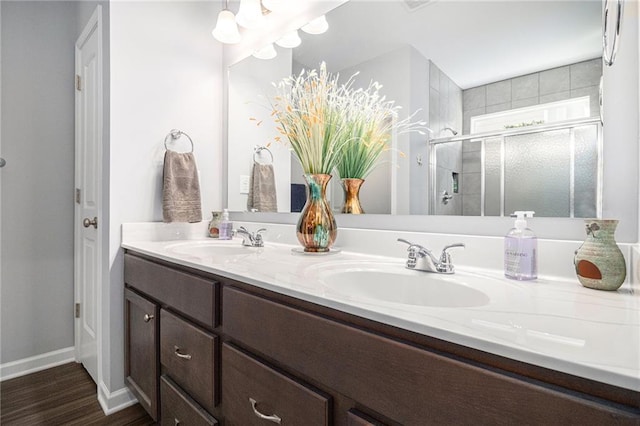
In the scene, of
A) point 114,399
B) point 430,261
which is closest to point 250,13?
point 430,261

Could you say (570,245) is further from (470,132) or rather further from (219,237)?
(219,237)

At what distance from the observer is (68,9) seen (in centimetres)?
200

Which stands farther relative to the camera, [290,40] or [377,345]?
[290,40]

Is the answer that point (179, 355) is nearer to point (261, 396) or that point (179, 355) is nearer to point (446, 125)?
point (261, 396)

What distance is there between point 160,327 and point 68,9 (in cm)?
204

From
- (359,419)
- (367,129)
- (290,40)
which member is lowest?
(359,419)

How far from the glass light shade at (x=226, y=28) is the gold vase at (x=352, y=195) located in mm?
1038

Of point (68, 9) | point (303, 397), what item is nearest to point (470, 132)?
point (303, 397)

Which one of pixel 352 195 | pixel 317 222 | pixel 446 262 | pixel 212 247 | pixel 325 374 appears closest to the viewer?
pixel 325 374

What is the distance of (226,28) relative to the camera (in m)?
1.71

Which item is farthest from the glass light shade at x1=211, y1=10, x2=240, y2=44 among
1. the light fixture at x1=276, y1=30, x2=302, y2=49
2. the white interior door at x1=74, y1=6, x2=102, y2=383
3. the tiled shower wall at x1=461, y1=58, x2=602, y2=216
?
the tiled shower wall at x1=461, y1=58, x2=602, y2=216

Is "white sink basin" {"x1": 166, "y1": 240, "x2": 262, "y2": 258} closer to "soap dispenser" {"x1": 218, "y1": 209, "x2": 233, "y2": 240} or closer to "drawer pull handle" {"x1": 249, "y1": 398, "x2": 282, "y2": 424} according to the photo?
"soap dispenser" {"x1": 218, "y1": 209, "x2": 233, "y2": 240}

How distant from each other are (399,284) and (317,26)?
3.89 ft

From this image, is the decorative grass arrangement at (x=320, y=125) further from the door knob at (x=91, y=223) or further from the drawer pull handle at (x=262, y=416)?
the door knob at (x=91, y=223)
